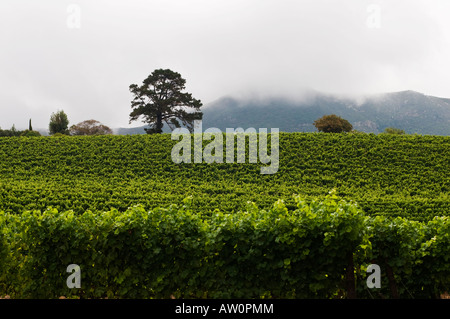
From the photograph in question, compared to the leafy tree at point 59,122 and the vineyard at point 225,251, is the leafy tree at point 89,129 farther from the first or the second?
the vineyard at point 225,251

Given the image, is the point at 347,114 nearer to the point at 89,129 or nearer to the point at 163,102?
the point at 89,129

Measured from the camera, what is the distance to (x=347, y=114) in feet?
586

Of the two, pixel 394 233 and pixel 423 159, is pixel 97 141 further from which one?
pixel 394 233

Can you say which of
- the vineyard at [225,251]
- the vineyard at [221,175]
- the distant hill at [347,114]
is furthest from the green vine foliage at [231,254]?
the distant hill at [347,114]

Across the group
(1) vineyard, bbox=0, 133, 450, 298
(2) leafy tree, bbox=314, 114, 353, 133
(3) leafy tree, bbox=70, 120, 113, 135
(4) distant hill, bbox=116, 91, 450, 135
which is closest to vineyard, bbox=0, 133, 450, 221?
(1) vineyard, bbox=0, 133, 450, 298

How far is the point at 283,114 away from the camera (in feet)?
584

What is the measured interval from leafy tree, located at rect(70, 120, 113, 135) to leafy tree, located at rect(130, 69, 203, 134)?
79.1 feet

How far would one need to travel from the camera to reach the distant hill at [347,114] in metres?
162

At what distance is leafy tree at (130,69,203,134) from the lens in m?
35.9

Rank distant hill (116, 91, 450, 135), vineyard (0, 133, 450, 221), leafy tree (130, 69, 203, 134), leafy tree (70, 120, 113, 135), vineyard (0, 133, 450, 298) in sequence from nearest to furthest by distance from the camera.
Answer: vineyard (0, 133, 450, 298) < vineyard (0, 133, 450, 221) < leafy tree (130, 69, 203, 134) < leafy tree (70, 120, 113, 135) < distant hill (116, 91, 450, 135)

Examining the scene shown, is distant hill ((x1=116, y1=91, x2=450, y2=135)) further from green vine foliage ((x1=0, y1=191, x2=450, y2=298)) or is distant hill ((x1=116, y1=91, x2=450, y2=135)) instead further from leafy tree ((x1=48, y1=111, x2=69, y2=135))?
green vine foliage ((x1=0, y1=191, x2=450, y2=298))

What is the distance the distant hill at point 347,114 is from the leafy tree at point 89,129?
9214cm

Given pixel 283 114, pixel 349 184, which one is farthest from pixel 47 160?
pixel 283 114
